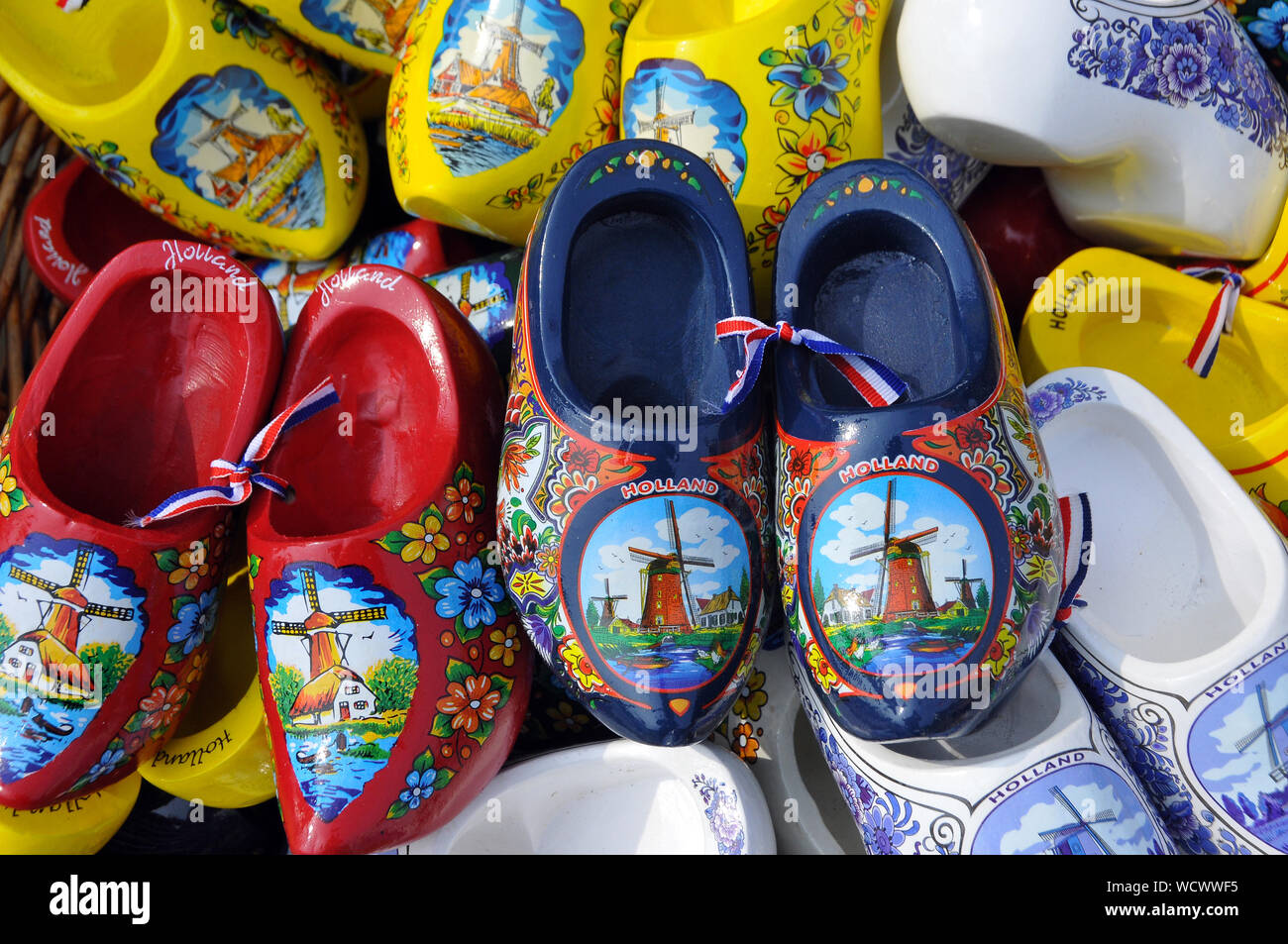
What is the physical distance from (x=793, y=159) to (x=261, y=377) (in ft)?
1.96

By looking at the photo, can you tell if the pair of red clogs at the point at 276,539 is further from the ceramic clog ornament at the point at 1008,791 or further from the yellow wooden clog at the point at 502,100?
the ceramic clog ornament at the point at 1008,791

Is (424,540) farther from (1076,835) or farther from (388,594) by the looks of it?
(1076,835)

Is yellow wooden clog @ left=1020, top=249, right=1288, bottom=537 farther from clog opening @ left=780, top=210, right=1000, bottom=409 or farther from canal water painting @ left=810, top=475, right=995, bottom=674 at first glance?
canal water painting @ left=810, top=475, right=995, bottom=674

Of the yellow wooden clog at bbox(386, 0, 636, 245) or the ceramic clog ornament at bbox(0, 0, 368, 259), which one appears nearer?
the yellow wooden clog at bbox(386, 0, 636, 245)

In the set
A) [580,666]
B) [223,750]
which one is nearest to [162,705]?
[223,750]

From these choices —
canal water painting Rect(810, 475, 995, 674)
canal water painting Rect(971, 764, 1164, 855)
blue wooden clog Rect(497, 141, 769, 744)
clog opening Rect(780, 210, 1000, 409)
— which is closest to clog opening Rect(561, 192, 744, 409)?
blue wooden clog Rect(497, 141, 769, 744)

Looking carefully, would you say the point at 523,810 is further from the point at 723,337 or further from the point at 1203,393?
the point at 1203,393

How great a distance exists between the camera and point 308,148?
134 cm

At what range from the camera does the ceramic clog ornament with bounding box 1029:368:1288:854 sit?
94 centimetres

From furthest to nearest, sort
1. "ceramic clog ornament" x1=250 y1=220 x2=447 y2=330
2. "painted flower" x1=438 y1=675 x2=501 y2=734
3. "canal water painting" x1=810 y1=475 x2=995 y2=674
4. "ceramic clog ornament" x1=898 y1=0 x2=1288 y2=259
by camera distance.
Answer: "ceramic clog ornament" x1=250 y1=220 x2=447 y2=330 < "ceramic clog ornament" x1=898 y1=0 x2=1288 y2=259 < "painted flower" x1=438 y1=675 x2=501 y2=734 < "canal water painting" x1=810 y1=475 x2=995 y2=674

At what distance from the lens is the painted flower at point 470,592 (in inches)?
38.7

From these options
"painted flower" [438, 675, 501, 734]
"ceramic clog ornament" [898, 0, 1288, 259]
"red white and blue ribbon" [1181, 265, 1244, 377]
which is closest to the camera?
"painted flower" [438, 675, 501, 734]

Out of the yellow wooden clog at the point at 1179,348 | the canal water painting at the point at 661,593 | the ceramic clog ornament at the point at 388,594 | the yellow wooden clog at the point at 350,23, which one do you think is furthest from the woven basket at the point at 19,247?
the yellow wooden clog at the point at 1179,348
